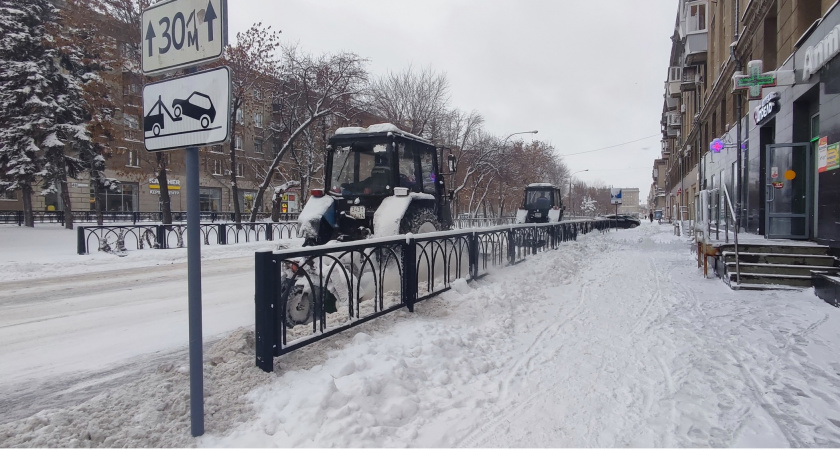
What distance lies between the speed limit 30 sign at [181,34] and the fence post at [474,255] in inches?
231

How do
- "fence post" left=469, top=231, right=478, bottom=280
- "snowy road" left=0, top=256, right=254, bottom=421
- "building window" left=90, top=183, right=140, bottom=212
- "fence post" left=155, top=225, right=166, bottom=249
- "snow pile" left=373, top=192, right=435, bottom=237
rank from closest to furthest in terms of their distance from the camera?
"snowy road" left=0, top=256, right=254, bottom=421 < "snow pile" left=373, top=192, right=435, bottom=237 < "fence post" left=469, top=231, right=478, bottom=280 < "fence post" left=155, top=225, right=166, bottom=249 < "building window" left=90, top=183, right=140, bottom=212

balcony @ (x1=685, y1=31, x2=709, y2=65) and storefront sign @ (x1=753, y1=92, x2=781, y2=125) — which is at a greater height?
balcony @ (x1=685, y1=31, x2=709, y2=65)

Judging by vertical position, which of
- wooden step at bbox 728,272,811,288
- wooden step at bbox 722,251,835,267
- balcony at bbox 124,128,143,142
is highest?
balcony at bbox 124,128,143,142

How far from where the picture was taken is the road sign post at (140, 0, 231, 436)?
2730 mm

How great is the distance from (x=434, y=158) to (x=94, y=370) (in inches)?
244

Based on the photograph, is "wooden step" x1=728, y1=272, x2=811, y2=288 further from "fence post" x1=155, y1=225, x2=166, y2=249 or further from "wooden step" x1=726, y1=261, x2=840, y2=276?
"fence post" x1=155, y1=225, x2=166, y2=249

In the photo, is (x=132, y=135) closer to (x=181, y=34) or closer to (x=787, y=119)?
(x=181, y=34)

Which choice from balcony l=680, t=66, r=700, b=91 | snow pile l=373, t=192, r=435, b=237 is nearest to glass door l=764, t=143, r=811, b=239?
snow pile l=373, t=192, r=435, b=237

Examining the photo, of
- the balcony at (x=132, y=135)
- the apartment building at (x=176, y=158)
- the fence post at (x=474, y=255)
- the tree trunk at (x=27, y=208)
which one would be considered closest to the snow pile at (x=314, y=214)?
the fence post at (x=474, y=255)

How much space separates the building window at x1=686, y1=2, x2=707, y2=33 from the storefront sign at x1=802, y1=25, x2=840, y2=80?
68.0 ft

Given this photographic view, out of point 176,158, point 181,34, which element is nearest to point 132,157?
point 176,158

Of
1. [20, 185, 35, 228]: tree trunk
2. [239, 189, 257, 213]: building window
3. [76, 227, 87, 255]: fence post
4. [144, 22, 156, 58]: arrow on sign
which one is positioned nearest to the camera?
[144, 22, 156, 58]: arrow on sign

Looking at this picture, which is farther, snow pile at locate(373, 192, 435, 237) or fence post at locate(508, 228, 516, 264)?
fence post at locate(508, 228, 516, 264)

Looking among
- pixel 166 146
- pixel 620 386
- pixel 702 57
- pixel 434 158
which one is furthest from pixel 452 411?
pixel 702 57
